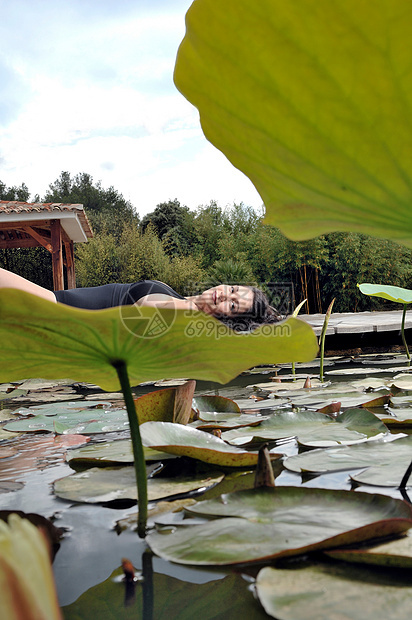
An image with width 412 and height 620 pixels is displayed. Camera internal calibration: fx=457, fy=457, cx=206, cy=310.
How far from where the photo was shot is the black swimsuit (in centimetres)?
245

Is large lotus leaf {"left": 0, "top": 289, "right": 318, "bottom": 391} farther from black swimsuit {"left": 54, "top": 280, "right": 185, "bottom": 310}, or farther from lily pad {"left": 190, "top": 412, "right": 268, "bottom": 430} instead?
black swimsuit {"left": 54, "top": 280, "right": 185, "bottom": 310}

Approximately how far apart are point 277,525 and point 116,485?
20cm

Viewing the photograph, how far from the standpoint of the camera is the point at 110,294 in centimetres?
265

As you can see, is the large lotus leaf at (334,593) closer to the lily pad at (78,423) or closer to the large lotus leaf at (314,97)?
the large lotus leaf at (314,97)

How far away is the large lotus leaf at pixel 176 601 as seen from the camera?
0.23 m

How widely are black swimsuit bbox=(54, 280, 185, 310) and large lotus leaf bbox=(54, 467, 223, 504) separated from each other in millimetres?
1973

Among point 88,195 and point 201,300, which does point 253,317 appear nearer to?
point 201,300

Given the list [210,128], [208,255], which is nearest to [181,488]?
[210,128]

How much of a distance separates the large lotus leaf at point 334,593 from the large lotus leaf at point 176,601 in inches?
0.5

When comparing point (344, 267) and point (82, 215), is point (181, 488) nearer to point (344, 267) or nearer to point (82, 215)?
point (82, 215)

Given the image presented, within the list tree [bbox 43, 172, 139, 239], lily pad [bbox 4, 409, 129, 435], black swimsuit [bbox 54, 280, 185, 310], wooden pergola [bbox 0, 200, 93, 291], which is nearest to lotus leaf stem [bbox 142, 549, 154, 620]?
lily pad [bbox 4, 409, 129, 435]

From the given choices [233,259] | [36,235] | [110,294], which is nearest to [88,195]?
[233,259]

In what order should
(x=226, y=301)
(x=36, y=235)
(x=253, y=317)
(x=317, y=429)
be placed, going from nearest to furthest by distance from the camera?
(x=317, y=429)
(x=226, y=301)
(x=253, y=317)
(x=36, y=235)

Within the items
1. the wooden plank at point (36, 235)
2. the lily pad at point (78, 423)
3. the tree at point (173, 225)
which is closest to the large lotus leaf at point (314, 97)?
the lily pad at point (78, 423)
